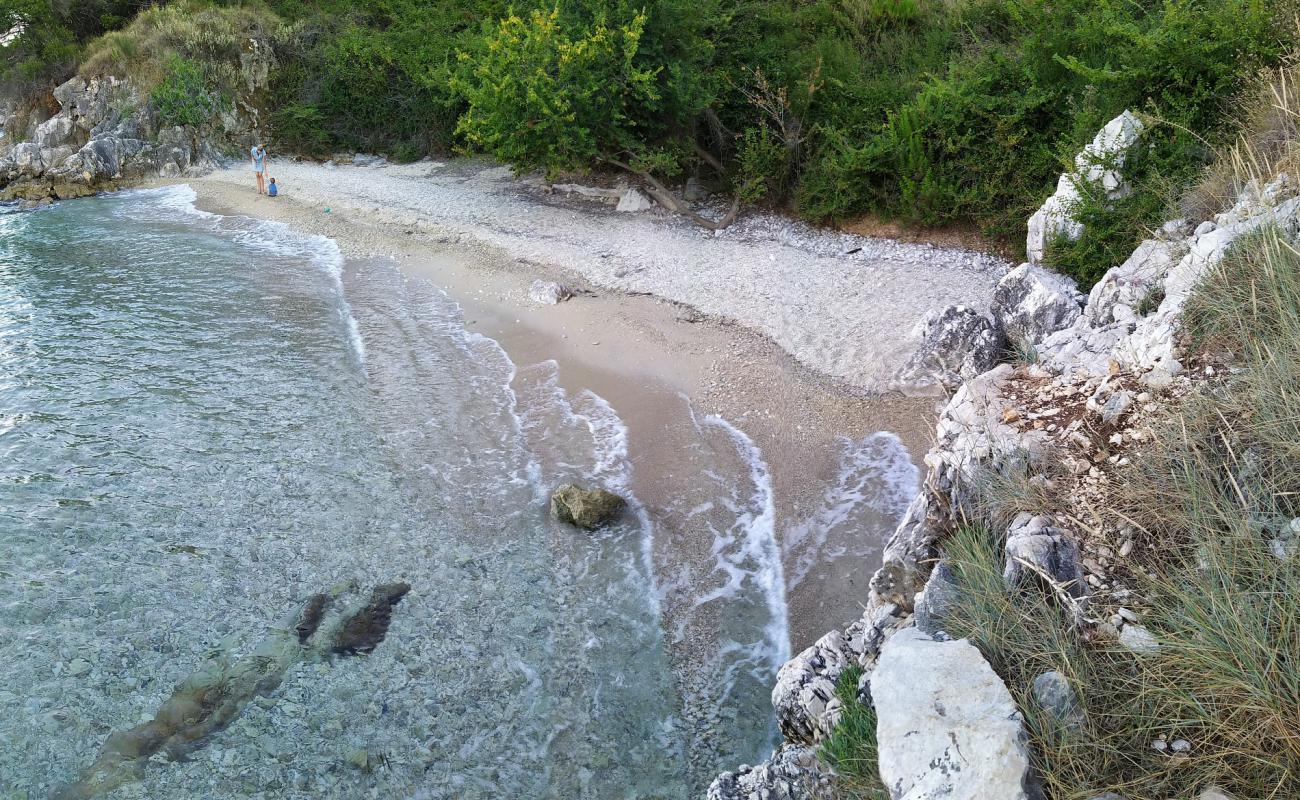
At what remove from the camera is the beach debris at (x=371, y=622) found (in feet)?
21.4

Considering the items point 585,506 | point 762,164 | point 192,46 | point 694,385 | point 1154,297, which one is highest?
point 192,46

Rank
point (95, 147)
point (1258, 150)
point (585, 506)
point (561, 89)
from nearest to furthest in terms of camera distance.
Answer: point (1258, 150), point (585, 506), point (561, 89), point (95, 147)

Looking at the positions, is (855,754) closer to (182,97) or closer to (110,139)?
(182,97)

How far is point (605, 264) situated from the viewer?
551 inches

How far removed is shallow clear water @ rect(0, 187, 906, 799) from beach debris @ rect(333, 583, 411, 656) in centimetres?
12

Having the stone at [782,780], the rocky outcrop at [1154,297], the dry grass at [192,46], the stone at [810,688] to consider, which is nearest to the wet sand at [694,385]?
the stone at [810,688]

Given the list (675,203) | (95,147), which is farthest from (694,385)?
(95,147)

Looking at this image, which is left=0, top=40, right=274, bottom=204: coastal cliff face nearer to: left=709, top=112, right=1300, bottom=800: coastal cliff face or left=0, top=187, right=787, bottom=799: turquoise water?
left=0, top=187, right=787, bottom=799: turquoise water

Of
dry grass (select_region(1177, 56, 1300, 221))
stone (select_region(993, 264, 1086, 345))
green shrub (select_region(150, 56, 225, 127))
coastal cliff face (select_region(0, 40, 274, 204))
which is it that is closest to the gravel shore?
stone (select_region(993, 264, 1086, 345))

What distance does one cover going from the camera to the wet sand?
7.44 m

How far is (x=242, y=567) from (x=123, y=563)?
1196 millimetres

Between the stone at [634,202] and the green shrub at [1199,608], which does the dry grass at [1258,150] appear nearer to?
the green shrub at [1199,608]

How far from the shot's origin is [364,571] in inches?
289

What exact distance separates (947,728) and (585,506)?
477 cm
